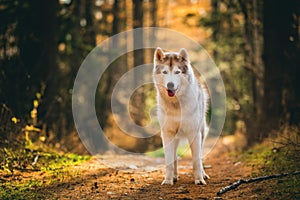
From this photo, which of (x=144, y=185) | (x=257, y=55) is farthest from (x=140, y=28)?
(x=144, y=185)

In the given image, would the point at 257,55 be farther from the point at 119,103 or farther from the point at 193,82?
the point at 119,103

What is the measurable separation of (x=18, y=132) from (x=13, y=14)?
347 centimetres

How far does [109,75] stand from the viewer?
1460 centimetres

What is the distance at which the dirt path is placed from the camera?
500 centimetres

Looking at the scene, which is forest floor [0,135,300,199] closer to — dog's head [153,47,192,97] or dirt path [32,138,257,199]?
dirt path [32,138,257,199]

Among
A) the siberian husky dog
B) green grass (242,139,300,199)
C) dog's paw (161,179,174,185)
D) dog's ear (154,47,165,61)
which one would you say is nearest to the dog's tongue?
the siberian husky dog

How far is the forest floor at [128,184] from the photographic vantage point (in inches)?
194

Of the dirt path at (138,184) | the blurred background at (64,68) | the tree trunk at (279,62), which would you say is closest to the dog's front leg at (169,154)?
the dirt path at (138,184)

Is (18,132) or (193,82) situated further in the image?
(18,132)

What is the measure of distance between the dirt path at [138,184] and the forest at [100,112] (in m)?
0.01

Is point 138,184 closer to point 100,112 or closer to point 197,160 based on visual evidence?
point 197,160

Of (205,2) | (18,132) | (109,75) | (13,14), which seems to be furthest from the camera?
(205,2)

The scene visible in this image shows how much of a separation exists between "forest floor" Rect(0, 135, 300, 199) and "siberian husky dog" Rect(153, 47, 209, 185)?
1.12 ft

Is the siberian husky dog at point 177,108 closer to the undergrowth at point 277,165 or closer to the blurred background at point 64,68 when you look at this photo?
the undergrowth at point 277,165
